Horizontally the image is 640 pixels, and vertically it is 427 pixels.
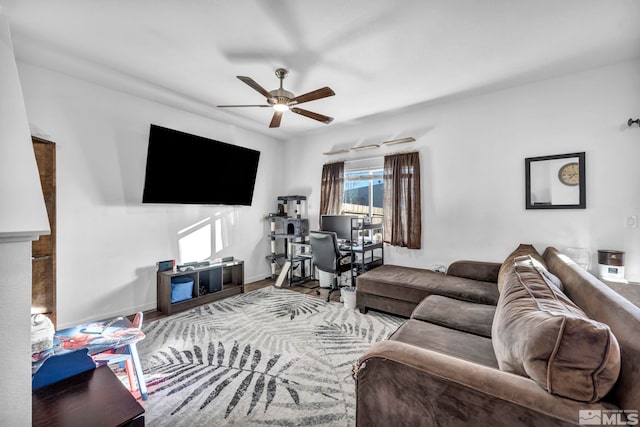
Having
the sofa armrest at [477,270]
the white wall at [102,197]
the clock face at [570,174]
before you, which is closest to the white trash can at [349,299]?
the sofa armrest at [477,270]

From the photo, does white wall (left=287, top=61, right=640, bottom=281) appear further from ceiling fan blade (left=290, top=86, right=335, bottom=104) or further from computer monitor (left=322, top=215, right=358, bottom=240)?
ceiling fan blade (left=290, top=86, right=335, bottom=104)

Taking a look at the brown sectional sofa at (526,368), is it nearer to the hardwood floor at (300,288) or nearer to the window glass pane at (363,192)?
the hardwood floor at (300,288)

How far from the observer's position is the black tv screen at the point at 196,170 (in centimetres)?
315

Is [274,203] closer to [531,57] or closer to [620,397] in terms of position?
[531,57]

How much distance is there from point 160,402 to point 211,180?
2705 mm

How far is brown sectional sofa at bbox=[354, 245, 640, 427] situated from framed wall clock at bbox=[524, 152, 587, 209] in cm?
155

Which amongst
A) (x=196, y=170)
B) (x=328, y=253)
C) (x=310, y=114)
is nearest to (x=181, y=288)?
(x=196, y=170)

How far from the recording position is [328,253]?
138 inches

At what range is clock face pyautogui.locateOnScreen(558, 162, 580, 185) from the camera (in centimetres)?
270

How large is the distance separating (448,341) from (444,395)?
0.70 meters

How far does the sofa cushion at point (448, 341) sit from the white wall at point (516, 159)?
1898 millimetres

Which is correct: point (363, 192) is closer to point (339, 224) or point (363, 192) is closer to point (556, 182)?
point (339, 224)

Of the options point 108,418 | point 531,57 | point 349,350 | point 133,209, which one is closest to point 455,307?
point 349,350

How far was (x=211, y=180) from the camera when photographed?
3.73 metres
